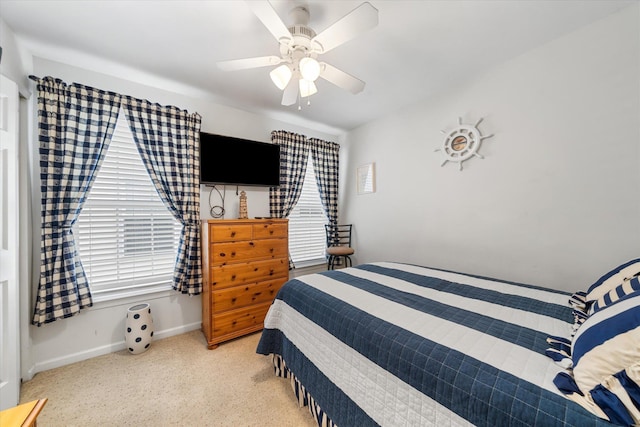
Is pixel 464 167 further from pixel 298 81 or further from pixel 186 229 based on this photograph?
pixel 186 229

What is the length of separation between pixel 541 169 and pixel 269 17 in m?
2.29

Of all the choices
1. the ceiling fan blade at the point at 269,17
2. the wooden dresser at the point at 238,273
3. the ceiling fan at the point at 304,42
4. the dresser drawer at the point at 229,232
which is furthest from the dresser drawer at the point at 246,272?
the ceiling fan blade at the point at 269,17

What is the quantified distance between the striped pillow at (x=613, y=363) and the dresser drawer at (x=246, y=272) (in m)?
2.30

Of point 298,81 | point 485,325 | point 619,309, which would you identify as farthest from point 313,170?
point 619,309

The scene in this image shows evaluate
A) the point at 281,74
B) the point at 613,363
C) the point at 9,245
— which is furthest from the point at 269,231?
the point at 613,363

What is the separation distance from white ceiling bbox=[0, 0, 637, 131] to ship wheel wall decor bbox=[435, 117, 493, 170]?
19.4 inches

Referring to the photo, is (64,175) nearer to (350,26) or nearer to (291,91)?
(291,91)

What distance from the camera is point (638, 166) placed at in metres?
1.55

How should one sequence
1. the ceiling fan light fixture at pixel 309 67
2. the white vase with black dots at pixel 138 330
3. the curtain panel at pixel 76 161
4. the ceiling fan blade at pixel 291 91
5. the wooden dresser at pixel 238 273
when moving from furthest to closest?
1. the wooden dresser at pixel 238 273
2. the white vase with black dots at pixel 138 330
3. the curtain panel at pixel 76 161
4. the ceiling fan blade at pixel 291 91
5. the ceiling fan light fixture at pixel 309 67

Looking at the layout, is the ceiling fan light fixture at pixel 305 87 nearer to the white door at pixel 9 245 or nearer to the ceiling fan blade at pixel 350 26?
the ceiling fan blade at pixel 350 26

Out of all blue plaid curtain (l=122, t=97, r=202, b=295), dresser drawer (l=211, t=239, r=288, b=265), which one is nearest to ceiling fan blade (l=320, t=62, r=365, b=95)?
blue plaid curtain (l=122, t=97, r=202, b=295)

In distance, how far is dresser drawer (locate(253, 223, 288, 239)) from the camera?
2.53 metres

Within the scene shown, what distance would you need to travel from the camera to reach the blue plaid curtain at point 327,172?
3.52m

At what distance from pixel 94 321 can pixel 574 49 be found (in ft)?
14.8
